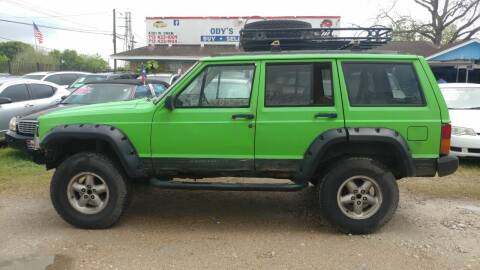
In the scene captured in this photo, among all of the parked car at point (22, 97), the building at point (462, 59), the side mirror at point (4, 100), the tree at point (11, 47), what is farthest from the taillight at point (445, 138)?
the tree at point (11, 47)

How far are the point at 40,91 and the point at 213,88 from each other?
23.4 ft

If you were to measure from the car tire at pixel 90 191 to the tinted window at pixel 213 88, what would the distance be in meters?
1.02

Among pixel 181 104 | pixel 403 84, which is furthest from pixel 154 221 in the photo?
pixel 403 84

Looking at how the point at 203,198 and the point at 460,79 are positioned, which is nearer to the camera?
the point at 203,198

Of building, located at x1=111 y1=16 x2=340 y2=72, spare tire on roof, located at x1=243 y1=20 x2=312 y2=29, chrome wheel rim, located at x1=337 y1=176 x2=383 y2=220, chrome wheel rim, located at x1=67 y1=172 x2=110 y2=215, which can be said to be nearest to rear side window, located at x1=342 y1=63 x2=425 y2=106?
chrome wheel rim, located at x1=337 y1=176 x2=383 y2=220

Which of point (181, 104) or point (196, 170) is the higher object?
point (181, 104)

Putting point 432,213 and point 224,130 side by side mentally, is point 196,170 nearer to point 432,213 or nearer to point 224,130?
point 224,130

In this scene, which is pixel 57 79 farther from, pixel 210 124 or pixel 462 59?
pixel 462 59

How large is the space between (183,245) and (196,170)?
30.8 inches

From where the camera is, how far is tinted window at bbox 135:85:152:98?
908 centimetres

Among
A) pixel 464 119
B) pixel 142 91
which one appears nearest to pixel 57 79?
pixel 142 91

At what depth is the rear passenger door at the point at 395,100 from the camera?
4.76 meters

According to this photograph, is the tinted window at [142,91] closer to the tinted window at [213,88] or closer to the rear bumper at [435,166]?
the tinted window at [213,88]

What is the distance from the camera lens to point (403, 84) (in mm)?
4863
